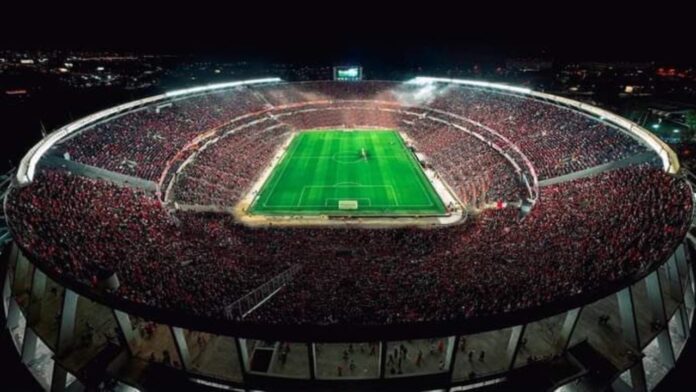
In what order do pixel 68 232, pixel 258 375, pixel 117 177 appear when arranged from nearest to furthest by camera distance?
pixel 258 375
pixel 68 232
pixel 117 177

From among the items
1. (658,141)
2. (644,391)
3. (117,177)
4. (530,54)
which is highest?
(530,54)

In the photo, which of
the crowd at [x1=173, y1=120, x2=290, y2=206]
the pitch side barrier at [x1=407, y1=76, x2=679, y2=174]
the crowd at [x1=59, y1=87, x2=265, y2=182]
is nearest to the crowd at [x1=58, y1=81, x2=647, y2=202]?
the crowd at [x1=59, y1=87, x2=265, y2=182]

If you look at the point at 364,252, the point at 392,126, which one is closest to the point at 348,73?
the point at 392,126

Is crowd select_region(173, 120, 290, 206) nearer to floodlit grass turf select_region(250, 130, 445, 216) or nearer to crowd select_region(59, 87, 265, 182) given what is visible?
floodlit grass turf select_region(250, 130, 445, 216)

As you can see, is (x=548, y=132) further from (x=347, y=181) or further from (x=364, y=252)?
(x=364, y=252)

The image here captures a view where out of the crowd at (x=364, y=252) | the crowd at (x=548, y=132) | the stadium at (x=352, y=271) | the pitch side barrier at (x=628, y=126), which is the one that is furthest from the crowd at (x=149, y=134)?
the pitch side barrier at (x=628, y=126)

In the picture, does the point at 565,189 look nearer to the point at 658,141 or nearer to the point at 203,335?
the point at 658,141

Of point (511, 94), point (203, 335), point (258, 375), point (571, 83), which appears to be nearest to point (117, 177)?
point (203, 335)
